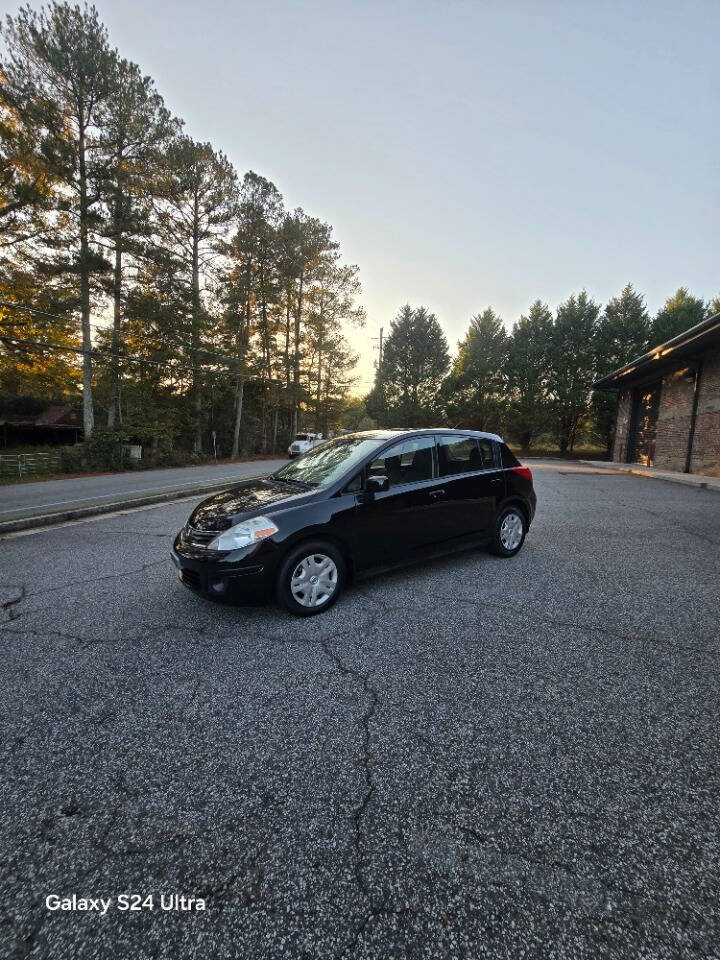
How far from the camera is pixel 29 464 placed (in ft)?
58.8

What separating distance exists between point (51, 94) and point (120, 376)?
11588 millimetres

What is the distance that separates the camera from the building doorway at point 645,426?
20228 mm

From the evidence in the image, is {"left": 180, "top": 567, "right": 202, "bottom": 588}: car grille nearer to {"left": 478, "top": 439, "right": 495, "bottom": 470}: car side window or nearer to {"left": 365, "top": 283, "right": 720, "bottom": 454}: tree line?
{"left": 478, "top": 439, "right": 495, "bottom": 470}: car side window

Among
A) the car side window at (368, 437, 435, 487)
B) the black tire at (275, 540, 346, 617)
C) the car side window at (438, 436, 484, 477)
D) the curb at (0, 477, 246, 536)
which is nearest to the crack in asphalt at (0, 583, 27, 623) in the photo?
the black tire at (275, 540, 346, 617)

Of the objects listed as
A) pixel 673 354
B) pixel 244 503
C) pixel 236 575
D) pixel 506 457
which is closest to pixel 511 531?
pixel 506 457

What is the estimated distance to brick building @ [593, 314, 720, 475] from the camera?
14953 mm

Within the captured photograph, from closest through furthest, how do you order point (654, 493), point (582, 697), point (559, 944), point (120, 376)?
point (559, 944), point (582, 697), point (654, 493), point (120, 376)

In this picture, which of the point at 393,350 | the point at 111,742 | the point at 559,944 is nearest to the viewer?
the point at 559,944

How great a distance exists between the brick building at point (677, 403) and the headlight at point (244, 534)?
15490mm

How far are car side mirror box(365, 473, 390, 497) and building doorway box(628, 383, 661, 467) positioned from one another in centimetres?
2146

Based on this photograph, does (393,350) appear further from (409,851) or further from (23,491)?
(409,851)

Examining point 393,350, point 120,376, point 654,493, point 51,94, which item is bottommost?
point 654,493

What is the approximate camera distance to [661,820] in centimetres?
169

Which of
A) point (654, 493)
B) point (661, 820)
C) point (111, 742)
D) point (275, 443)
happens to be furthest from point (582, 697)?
point (275, 443)
